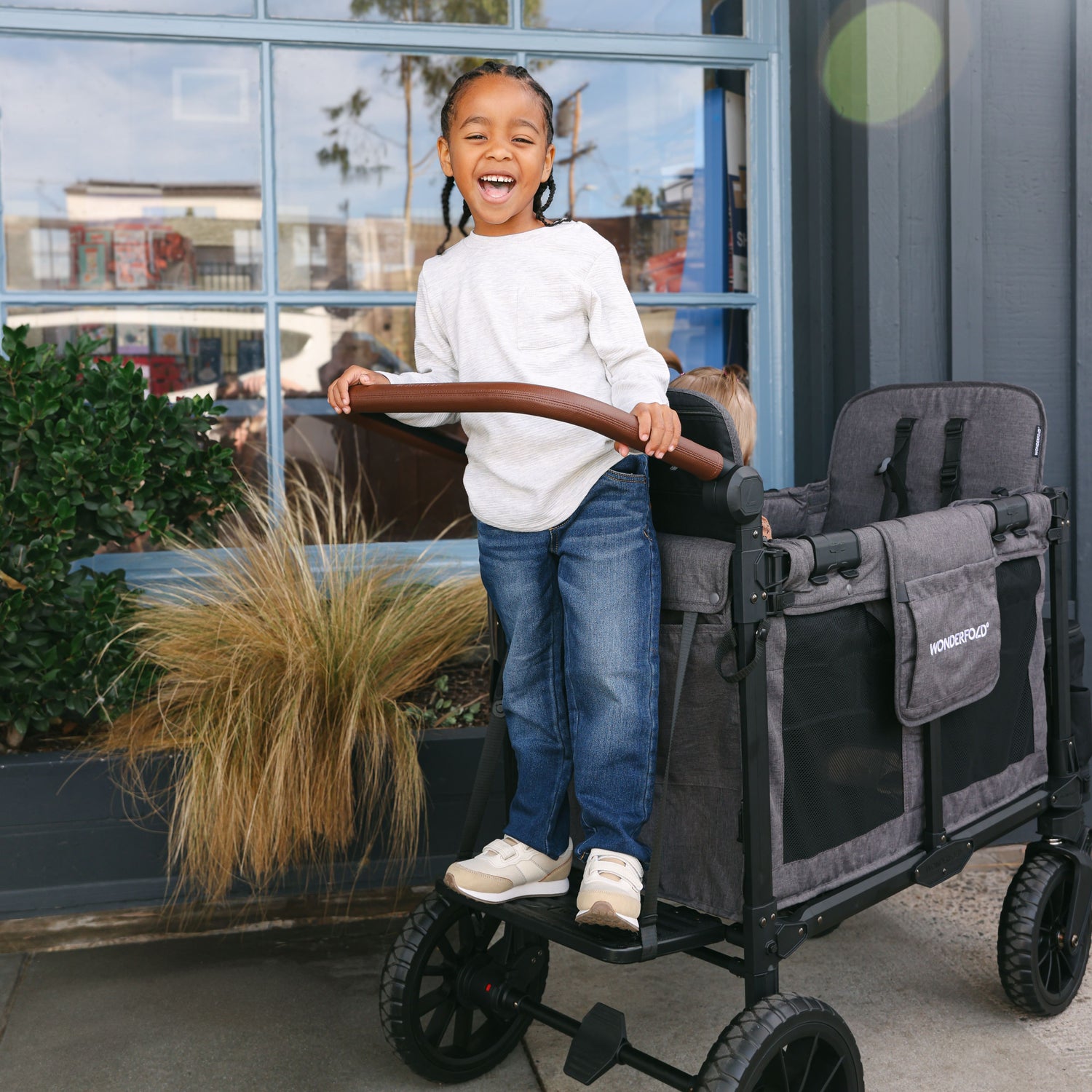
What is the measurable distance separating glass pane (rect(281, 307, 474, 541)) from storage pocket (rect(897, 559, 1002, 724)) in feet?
6.54

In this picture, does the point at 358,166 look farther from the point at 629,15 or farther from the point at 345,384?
the point at 345,384

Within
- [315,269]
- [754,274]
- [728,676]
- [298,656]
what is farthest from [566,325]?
[315,269]

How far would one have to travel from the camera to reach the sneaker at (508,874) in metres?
1.88

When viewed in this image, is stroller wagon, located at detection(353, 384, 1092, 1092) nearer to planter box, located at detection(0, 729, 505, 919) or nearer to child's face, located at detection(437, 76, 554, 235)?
child's face, located at detection(437, 76, 554, 235)

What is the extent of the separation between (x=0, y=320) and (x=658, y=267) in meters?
2.04

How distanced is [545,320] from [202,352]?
7.17 feet

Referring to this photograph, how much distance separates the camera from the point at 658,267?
12.8ft

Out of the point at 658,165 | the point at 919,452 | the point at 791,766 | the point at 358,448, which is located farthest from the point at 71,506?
the point at 658,165

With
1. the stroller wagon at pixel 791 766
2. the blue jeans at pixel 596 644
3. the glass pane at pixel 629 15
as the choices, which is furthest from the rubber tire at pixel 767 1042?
the glass pane at pixel 629 15

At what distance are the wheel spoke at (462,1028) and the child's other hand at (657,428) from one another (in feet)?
3.66

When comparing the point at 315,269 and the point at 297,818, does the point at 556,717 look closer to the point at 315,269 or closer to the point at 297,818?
the point at 297,818

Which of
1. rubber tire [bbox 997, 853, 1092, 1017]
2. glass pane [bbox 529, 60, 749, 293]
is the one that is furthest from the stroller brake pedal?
glass pane [bbox 529, 60, 749, 293]

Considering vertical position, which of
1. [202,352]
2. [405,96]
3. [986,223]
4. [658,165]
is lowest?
[202,352]

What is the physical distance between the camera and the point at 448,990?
6.83 ft
